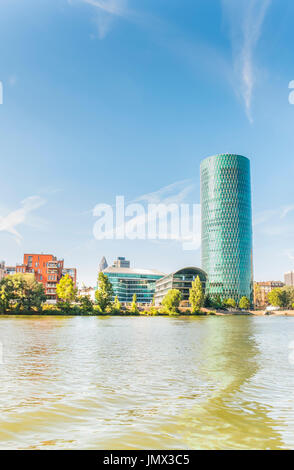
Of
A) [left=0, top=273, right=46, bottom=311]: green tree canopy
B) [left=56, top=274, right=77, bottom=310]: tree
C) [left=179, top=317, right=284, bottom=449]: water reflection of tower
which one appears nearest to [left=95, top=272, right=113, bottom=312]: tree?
[left=56, top=274, right=77, bottom=310]: tree

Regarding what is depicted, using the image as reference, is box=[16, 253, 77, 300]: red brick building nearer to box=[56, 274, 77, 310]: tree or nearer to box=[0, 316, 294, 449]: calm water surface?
box=[56, 274, 77, 310]: tree

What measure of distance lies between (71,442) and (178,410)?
4.10 m

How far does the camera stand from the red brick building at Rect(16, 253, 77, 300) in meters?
161

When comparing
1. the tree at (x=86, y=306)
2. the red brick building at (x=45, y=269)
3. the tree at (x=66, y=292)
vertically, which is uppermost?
the red brick building at (x=45, y=269)

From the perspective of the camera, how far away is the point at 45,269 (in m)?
163

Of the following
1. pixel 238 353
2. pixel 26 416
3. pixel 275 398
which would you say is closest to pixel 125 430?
pixel 26 416

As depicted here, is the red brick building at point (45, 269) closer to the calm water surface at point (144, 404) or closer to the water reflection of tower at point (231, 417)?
the calm water surface at point (144, 404)

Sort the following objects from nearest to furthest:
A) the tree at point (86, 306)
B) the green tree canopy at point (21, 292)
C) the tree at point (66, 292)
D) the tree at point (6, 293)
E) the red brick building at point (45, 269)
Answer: the tree at point (6, 293) < the green tree canopy at point (21, 292) < the tree at point (66, 292) < the tree at point (86, 306) < the red brick building at point (45, 269)

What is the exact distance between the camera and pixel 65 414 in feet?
36.3

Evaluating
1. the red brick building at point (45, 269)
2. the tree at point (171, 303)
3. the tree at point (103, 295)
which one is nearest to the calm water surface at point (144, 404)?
the tree at point (103, 295)

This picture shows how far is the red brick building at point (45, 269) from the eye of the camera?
527 ft

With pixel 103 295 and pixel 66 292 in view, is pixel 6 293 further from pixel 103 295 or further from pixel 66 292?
pixel 103 295
